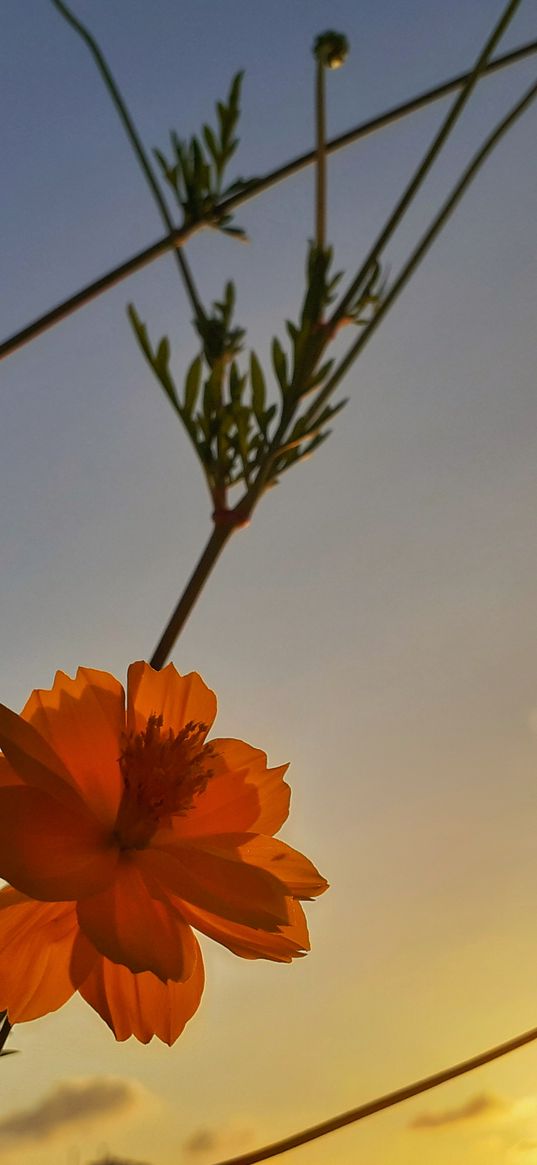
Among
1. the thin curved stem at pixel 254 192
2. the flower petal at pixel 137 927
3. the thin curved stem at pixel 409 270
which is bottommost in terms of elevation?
the flower petal at pixel 137 927

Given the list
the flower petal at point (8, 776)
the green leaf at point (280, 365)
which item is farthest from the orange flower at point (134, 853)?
the green leaf at point (280, 365)

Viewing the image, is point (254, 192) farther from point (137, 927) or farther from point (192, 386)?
point (137, 927)

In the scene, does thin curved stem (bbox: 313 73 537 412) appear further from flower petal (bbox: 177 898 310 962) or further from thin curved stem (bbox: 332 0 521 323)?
flower petal (bbox: 177 898 310 962)

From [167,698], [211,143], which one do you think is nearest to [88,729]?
[167,698]

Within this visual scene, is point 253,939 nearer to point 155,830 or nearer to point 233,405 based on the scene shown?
point 155,830

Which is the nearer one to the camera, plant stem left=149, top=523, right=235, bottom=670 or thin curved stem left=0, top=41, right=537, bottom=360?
plant stem left=149, top=523, right=235, bottom=670

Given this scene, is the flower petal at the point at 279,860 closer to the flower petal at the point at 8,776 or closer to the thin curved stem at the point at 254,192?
the flower petal at the point at 8,776

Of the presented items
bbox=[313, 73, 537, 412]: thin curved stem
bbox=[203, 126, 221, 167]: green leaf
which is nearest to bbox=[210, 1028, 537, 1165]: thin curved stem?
bbox=[313, 73, 537, 412]: thin curved stem
